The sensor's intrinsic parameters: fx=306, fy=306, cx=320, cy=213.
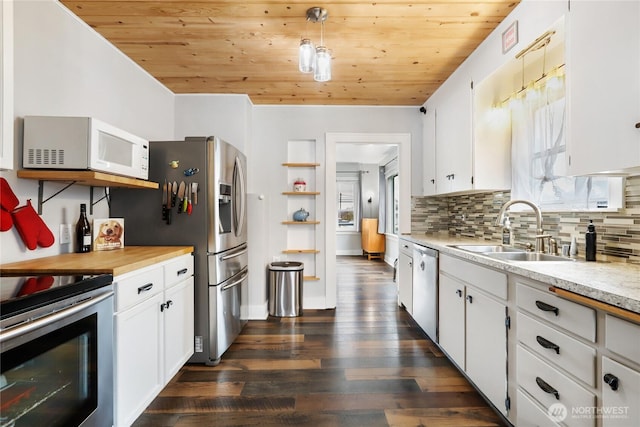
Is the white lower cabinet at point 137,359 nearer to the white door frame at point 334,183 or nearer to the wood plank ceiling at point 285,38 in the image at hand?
the wood plank ceiling at point 285,38

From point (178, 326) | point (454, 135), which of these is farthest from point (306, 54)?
point (178, 326)

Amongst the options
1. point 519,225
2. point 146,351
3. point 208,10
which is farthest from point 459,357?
point 208,10

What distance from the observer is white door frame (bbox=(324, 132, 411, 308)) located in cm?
369

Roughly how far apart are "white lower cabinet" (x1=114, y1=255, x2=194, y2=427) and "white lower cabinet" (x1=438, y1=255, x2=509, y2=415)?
6.32 ft

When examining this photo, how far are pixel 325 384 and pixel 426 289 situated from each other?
1217 millimetres

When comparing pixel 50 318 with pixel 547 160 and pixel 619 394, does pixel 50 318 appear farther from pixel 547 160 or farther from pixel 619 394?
pixel 547 160

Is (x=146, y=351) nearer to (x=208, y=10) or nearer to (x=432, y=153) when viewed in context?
(x=208, y=10)

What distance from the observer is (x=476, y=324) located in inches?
75.2

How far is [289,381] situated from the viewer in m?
2.13

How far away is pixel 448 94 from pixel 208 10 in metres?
2.20

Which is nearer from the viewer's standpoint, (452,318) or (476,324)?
(476,324)

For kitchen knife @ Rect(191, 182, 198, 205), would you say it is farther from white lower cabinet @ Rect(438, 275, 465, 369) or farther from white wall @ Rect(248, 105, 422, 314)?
white lower cabinet @ Rect(438, 275, 465, 369)

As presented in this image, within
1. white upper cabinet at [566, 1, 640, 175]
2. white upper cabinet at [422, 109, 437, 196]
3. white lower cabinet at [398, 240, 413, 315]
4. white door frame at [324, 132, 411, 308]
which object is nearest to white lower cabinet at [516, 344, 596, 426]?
white upper cabinet at [566, 1, 640, 175]

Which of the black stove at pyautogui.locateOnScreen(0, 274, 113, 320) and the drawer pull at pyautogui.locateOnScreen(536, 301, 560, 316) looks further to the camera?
the drawer pull at pyautogui.locateOnScreen(536, 301, 560, 316)
